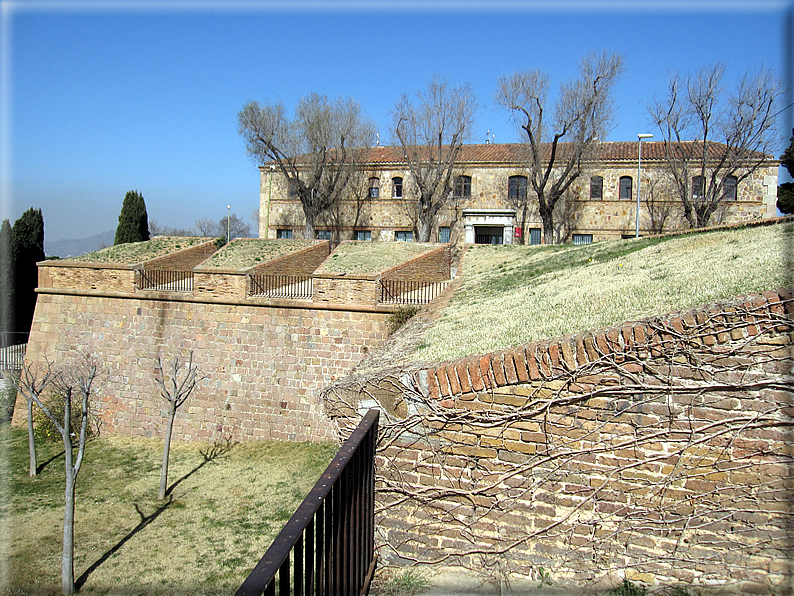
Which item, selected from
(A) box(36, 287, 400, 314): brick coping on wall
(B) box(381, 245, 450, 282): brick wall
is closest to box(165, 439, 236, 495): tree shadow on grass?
(A) box(36, 287, 400, 314): brick coping on wall

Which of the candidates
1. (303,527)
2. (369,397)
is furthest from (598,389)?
(303,527)

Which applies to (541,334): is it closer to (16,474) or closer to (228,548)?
(228,548)

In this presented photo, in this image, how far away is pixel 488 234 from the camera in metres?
25.9

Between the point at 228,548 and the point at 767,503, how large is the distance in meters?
8.58

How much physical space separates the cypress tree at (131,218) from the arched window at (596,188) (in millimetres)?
28090

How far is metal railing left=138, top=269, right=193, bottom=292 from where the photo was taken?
15.5 metres

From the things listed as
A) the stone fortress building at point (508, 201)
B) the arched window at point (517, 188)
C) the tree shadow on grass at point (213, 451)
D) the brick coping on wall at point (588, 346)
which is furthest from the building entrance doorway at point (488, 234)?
the brick coping on wall at point (588, 346)

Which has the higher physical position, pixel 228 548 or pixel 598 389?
pixel 598 389

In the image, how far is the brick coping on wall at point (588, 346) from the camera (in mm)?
3029

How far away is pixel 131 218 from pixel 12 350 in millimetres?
15554

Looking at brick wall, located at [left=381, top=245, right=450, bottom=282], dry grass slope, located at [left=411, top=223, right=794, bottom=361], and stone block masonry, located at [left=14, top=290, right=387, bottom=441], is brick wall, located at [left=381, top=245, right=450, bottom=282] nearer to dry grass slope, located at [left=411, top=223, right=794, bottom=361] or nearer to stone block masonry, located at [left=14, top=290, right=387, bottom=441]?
stone block masonry, located at [left=14, top=290, right=387, bottom=441]

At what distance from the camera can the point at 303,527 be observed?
75.6 inches

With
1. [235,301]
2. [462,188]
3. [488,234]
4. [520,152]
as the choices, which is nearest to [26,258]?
[235,301]

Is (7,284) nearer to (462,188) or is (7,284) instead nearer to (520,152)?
(462,188)
